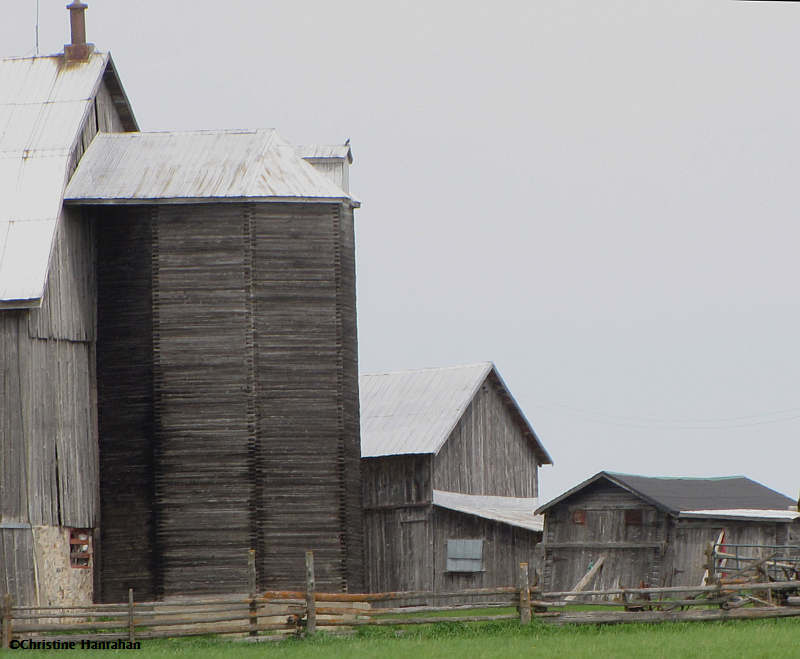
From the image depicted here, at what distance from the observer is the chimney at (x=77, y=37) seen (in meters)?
41.6

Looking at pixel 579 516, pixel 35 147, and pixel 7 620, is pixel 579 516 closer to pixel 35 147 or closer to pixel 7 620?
pixel 7 620

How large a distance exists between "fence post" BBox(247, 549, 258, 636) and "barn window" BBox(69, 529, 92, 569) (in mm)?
4207

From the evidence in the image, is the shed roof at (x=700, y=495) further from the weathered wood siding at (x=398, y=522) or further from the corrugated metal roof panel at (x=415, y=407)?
the corrugated metal roof panel at (x=415, y=407)

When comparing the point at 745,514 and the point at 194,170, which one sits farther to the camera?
the point at 194,170

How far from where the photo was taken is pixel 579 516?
41906 millimetres

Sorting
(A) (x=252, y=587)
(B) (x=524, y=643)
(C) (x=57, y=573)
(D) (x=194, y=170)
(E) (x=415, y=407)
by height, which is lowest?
(B) (x=524, y=643)

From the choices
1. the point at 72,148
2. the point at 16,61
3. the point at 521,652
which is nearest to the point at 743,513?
the point at 521,652

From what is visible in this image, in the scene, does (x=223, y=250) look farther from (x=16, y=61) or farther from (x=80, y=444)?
(x=16, y=61)

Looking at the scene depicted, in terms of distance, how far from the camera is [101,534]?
38.4m

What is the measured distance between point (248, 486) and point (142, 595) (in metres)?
3.72

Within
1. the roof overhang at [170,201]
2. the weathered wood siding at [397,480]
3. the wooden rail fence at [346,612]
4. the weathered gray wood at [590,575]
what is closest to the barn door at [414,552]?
the weathered wood siding at [397,480]

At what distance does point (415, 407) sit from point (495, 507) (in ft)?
13.8

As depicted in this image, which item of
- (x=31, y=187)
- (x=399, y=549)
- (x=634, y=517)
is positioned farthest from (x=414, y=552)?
(x=31, y=187)

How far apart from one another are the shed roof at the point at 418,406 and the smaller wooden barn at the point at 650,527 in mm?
5649
